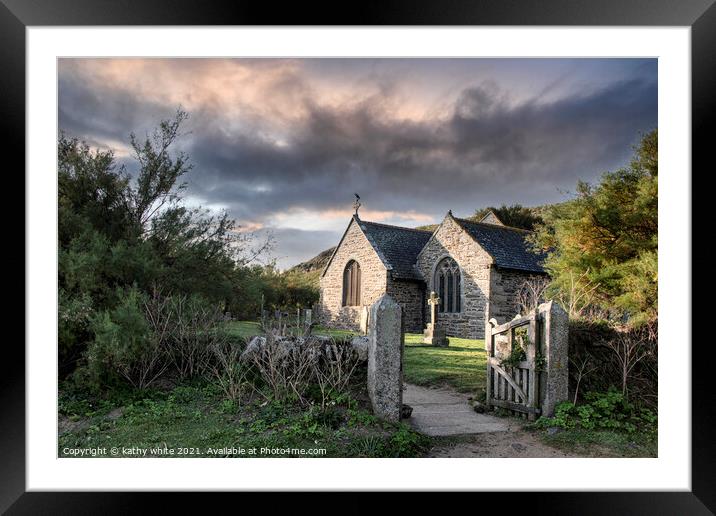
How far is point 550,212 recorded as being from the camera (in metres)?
10.7

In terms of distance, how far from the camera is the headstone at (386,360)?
5438 mm

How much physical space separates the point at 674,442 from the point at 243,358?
16.8 ft

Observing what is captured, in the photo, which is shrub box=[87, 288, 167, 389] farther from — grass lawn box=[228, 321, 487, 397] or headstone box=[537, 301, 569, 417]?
headstone box=[537, 301, 569, 417]

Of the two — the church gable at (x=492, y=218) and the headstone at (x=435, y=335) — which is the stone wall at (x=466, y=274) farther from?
the church gable at (x=492, y=218)

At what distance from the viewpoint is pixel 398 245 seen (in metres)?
18.4

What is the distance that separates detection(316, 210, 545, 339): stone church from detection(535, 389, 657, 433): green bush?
344 inches

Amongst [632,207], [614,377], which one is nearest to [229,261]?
[614,377]

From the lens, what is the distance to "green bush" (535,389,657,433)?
19.5 feet

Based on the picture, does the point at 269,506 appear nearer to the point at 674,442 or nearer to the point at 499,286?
the point at 674,442

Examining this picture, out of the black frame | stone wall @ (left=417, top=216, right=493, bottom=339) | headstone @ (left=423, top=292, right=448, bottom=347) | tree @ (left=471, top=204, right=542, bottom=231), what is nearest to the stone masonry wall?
stone wall @ (left=417, top=216, right=493, bottom=339)

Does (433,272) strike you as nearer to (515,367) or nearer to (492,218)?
(492,218)

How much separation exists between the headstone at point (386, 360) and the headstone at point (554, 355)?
Answer: 6.82 ft

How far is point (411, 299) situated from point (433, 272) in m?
1.26
